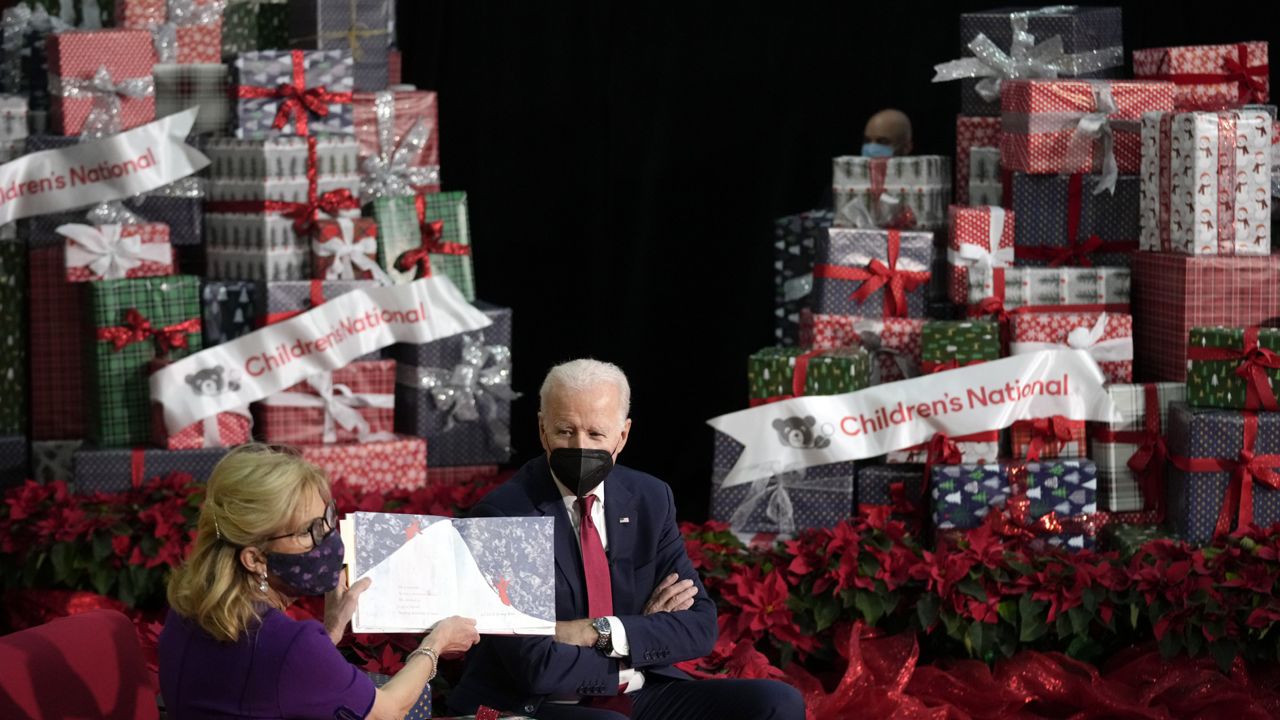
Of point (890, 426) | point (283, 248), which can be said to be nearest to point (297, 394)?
point (283, 248)

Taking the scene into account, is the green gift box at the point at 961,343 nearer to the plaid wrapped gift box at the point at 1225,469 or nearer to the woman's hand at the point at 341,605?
the plaid wrapped gift box at the point at 1225,469

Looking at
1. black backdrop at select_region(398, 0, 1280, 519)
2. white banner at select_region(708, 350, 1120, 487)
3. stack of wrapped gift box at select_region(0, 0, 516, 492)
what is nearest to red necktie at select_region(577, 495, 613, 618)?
white banner at select_region(708, 350, 1120, 487)

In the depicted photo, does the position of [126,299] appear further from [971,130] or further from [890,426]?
[971,130]

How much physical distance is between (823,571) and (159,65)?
2.81 metres

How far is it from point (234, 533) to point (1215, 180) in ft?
10.2

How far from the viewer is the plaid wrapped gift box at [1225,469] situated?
14.5 feet

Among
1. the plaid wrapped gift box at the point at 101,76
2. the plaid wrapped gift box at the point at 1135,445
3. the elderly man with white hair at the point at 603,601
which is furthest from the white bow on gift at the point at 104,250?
the plaid wrapped gift box at the point at 1135,445

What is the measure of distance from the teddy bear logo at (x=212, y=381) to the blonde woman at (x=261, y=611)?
2.34m

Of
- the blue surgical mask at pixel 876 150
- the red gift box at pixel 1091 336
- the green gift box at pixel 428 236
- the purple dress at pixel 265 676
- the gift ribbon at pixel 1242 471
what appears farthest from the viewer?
the blue surgical mask at pixel 876 150

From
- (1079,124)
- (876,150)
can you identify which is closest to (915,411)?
(1079,124)

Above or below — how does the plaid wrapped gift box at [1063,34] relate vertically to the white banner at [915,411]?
above

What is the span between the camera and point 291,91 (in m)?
5.32

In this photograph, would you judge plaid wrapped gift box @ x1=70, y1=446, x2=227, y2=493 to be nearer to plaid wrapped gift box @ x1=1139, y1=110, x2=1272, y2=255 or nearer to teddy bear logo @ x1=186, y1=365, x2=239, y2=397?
teddy bear logo @ x1=186, y1=365, x2=239, y2=397

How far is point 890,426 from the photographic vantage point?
4648 millimetres
